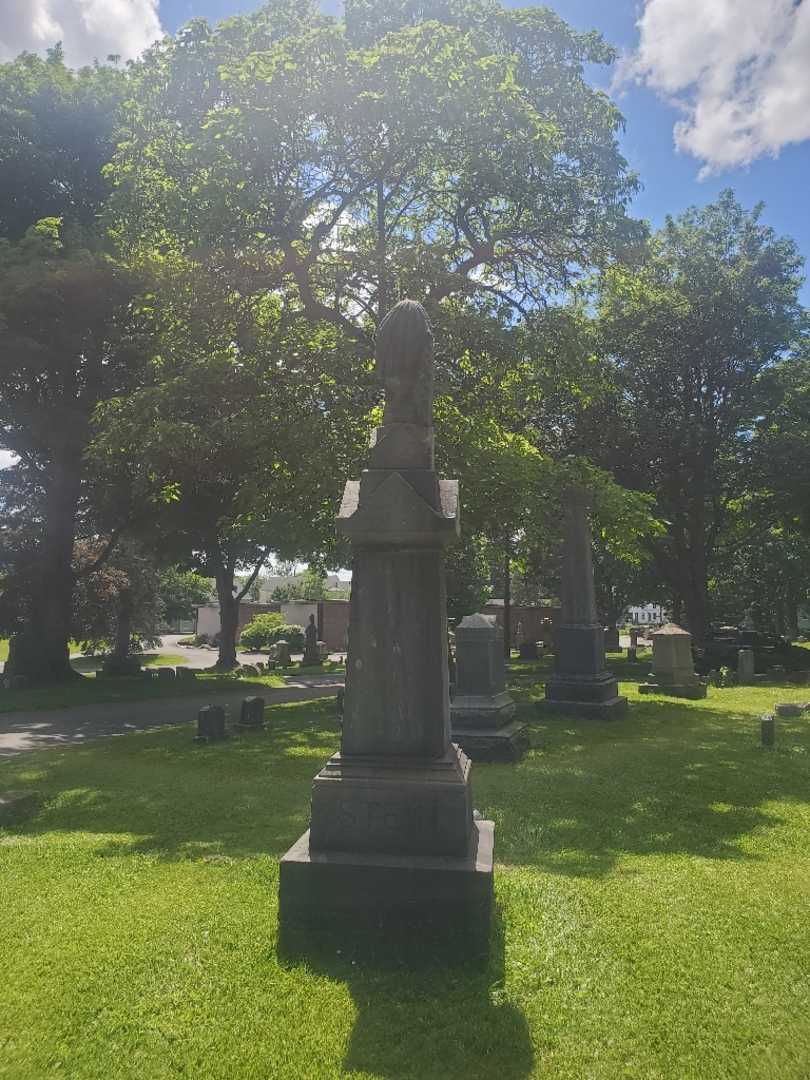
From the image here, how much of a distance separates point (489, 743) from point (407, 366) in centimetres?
676

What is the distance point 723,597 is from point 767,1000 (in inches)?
1721

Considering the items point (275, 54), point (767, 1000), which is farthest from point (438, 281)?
point (767, 1000)

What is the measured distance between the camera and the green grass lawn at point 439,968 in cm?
317

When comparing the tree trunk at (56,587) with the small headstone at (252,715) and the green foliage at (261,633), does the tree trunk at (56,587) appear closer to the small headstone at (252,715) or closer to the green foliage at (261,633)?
the small headstone at (252,715)

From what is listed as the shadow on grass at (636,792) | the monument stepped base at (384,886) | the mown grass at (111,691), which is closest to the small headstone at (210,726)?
the shadow on grass at (636,792)

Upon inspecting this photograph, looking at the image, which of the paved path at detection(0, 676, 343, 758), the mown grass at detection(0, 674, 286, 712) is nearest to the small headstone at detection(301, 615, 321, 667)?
the mown grass at detection(0, 674, 286, 712)

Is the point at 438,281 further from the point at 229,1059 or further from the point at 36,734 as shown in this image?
the point at 229,1059

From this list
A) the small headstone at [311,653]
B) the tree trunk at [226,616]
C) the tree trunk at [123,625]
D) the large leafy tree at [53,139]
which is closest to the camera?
the large leafy tree at [53,139]

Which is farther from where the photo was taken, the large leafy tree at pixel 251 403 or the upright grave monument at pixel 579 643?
the upright grave monument at pixel 579 643

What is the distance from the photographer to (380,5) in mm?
15102

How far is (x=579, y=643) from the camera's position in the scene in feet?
48.1

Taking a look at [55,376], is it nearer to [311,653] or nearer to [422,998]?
[311,653]

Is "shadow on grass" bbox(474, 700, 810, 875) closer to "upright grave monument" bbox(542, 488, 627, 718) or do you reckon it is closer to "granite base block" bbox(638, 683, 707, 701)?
"upright grave monument" bbox(542, 488, 627, 718)

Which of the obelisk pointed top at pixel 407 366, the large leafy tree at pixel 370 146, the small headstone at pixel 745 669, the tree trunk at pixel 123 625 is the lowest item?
the small headstone at pixel 745 669
